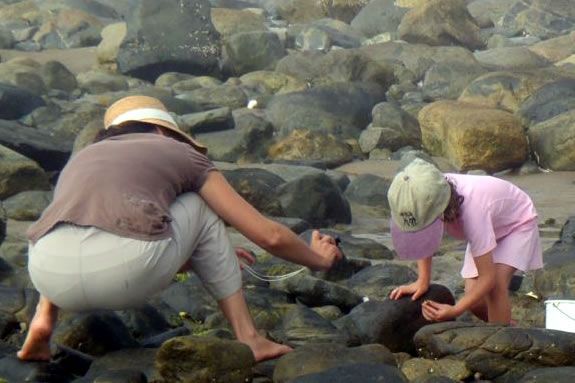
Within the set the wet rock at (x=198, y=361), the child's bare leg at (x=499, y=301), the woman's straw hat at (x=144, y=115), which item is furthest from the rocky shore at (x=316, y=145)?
the woman's straw hat at (x=144, y=115)

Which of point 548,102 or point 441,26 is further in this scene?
point 441,26

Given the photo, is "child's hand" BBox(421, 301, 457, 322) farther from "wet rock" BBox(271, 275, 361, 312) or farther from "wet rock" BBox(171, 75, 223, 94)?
"wet rock" BBox(171, 75, 223, 94)

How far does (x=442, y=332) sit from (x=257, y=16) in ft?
78.6

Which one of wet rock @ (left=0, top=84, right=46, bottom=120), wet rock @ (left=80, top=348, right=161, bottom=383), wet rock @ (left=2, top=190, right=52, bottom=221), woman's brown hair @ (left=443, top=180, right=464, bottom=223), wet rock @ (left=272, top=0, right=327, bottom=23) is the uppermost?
woman's brown hair @ (left=443, top=180, right=464, bottom=223)

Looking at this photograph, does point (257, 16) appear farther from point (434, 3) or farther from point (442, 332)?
point (442, 332)

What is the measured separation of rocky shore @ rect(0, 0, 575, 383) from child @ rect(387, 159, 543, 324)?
215 mm

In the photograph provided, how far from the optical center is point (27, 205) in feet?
34.9

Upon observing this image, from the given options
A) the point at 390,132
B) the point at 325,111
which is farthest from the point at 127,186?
the point at 325,111

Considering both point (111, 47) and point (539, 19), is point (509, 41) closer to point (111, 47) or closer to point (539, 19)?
point (539, 19)

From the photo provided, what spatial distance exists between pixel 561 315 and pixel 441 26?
67.6 ft

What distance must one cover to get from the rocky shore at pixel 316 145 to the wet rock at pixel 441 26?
4 centimetres

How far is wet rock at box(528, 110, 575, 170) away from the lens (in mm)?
14109

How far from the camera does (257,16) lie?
28719mm

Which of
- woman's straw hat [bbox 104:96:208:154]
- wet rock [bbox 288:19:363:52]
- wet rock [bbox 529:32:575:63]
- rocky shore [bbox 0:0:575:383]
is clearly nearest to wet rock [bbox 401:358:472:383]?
rocky shore [bbox 0:0:575:383]
